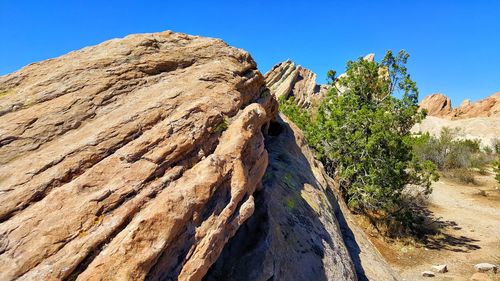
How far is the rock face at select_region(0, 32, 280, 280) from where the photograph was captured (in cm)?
317

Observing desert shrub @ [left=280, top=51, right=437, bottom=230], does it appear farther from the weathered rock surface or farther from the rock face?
the weathered rock surface

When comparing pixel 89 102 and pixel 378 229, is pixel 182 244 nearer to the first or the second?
pixel 89 102

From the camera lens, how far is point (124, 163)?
387cm

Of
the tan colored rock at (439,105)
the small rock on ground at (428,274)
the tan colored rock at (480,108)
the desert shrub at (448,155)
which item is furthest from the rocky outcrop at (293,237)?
the tan colored rock at (439,105)

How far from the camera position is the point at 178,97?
489cm

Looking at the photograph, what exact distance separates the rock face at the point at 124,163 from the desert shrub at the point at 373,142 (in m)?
11.1

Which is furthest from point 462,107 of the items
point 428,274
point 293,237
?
point 293,237

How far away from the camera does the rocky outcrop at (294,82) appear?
58.7 meters

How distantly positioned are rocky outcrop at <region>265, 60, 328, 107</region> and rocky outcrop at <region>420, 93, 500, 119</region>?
3458 centimetres

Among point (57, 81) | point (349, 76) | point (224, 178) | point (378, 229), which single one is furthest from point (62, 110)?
point (349, 76)

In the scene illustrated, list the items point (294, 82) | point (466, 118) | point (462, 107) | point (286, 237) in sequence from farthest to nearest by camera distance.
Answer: point (462, 107) → point (466, 118) → point (294, 82) → point (286, 237)

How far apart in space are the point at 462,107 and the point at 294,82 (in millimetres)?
47143

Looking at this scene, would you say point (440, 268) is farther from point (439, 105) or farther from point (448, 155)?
point (439, 105)

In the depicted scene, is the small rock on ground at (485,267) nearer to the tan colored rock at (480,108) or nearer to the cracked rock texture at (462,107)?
the cracked rock texture at (462,107)
